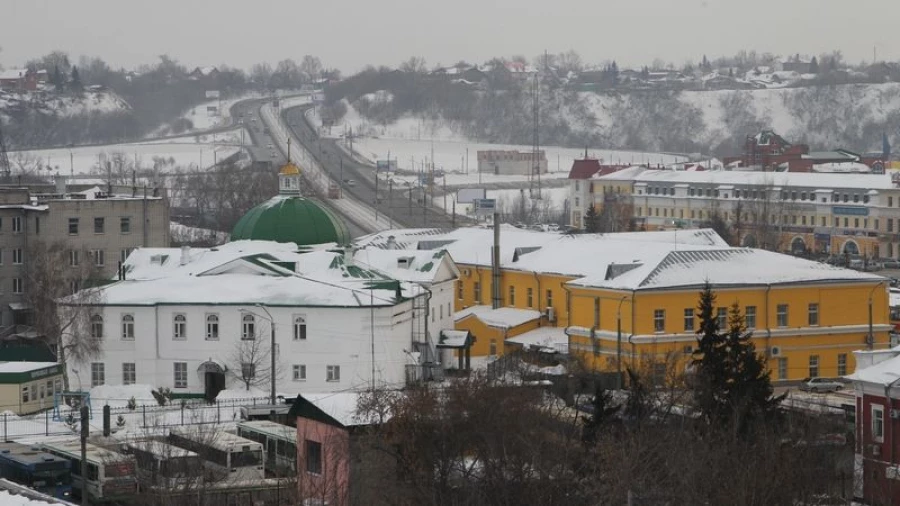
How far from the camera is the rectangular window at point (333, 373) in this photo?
35656mm

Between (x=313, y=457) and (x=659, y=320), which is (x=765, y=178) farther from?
(x=313, y=457)

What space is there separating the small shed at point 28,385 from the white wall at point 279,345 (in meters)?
1.43

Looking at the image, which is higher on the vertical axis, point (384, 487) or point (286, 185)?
point (286, 185)

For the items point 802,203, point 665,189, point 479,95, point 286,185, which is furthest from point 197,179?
point 479,95

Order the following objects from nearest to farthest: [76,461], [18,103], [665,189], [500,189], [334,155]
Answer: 1. [76,461]
2. [665,189]
3. [500,189]
4. [334,155]
5. [18,103]

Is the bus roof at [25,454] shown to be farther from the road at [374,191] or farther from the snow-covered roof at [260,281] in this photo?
the road at [374,191]

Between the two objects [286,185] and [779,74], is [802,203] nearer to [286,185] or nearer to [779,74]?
[286,185]

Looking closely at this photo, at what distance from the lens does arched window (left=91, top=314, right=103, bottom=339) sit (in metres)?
36.3

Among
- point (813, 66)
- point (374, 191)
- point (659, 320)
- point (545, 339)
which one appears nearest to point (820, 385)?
point (659, 320)

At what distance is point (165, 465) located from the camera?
23.5 m

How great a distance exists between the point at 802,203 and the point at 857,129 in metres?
93.3

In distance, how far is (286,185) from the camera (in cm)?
4128

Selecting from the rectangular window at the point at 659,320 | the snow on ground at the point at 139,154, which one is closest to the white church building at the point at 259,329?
the rectangular window at the point at 659,320

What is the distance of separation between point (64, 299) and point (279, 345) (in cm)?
454
